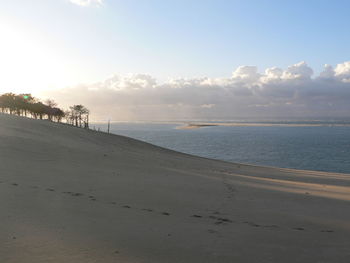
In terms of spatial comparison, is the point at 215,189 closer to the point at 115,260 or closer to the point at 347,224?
the point at 347,224

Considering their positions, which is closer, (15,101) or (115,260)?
(115,260)

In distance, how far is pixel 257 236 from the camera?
7.77 metres

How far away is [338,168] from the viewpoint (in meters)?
40.4

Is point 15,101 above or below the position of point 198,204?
above

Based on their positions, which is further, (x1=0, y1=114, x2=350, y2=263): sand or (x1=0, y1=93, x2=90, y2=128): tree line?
(x1=0, y1=93, x2=90, y2=128): tree line

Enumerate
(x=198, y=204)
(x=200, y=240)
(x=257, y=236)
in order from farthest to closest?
(x=198, y=204)
(x=257, y=236)
(x=200, y=240)

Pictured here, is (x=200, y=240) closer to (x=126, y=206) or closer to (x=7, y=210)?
(x=126, y=206)

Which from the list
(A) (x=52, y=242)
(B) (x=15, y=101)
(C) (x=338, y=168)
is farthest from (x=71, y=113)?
(A) (x=52, y=242)

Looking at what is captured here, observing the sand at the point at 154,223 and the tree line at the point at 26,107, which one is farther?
the tree line at the point at 26,107

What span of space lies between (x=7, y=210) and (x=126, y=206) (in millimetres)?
3486

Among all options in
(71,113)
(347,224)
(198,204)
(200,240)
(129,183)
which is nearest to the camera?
(200,240)

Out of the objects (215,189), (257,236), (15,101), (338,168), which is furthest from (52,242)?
(15,101)

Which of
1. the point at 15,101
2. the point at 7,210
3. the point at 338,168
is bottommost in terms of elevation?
the point at 338,168

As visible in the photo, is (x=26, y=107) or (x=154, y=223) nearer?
(x=154, y=223)
